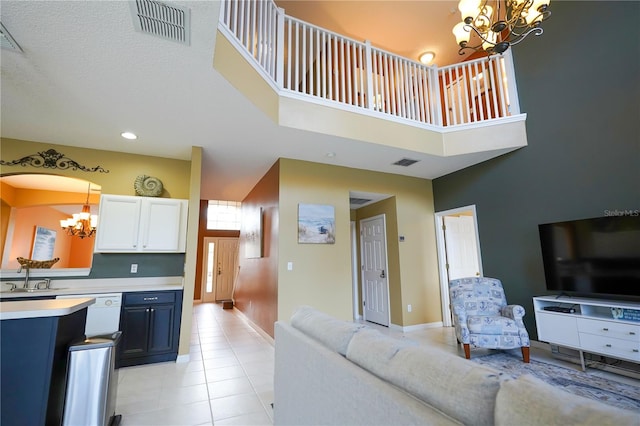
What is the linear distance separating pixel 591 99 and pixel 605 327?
102 inches

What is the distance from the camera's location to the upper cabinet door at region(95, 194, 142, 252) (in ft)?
12.1

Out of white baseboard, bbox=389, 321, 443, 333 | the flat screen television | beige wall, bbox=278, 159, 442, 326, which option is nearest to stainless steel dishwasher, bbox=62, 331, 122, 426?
beige wall, bbox=278, 159, 442, 326

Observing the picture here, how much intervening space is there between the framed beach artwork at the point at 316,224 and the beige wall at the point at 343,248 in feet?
0.25

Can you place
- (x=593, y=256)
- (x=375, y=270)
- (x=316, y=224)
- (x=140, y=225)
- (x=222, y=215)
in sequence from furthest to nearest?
1. (x=222, y=215)
2. (x=375, y=270)
3. (x=316, y=224)
4. (x=140, y=225)
5. (x=593, y=256)

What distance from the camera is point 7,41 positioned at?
199 cm

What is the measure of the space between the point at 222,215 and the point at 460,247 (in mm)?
7143

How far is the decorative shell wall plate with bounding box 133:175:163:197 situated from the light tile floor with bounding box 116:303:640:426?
2163mm

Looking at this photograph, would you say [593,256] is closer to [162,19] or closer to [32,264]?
[162,19]

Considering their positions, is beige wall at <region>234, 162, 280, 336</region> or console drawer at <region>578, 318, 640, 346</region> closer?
console drawer at <region>578, 318, 640, 346</region>

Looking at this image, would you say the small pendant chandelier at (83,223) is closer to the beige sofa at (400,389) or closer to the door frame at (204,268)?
the door frame at (204,268)

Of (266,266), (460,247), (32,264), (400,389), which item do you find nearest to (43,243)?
(32,264)

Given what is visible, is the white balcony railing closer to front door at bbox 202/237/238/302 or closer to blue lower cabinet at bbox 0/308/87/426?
blue lower cabinet at bbox 0/308/87/426

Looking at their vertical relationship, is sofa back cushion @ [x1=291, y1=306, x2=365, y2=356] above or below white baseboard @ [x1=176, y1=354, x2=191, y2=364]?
above

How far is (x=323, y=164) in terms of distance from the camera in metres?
4.70
